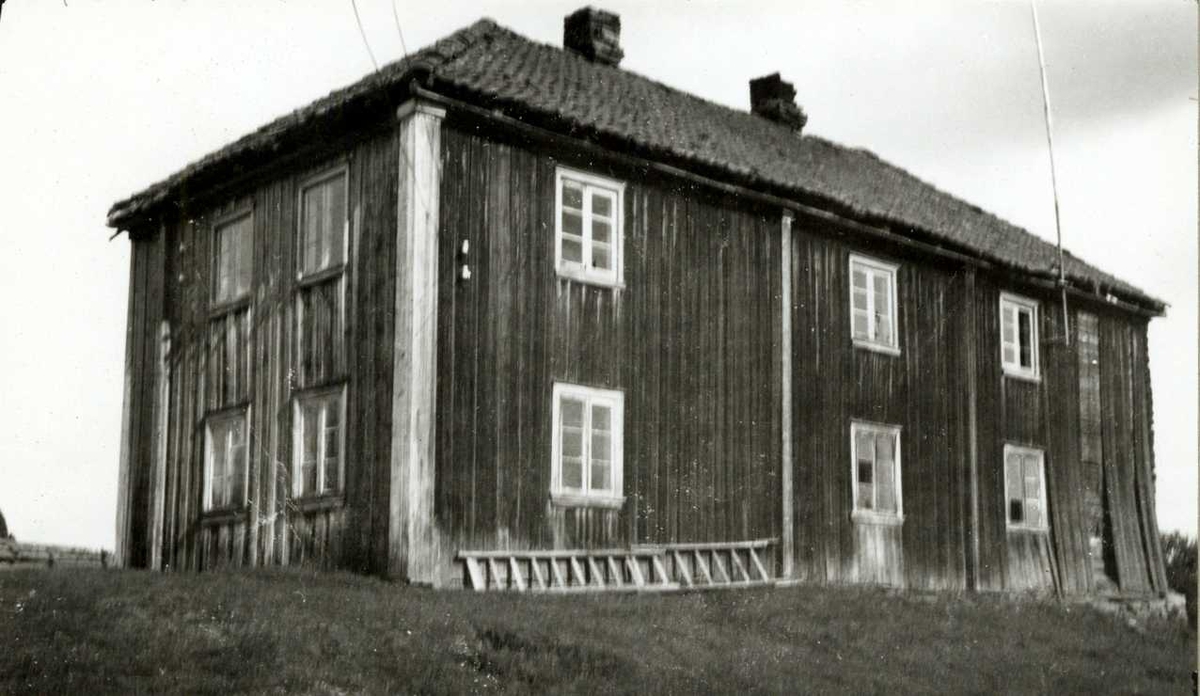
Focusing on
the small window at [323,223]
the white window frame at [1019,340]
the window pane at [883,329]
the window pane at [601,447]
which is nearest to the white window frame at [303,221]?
the small window at [323,223]

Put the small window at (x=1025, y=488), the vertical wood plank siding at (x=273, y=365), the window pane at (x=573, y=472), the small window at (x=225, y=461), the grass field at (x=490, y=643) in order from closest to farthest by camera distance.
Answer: the grass field at (x=490, y=643)
the vertical wood plank siding at (x=273, y=365)
the window pane at (x=573, y=472)
the small window at (x=225, y=461)
the small window at (x=1025, y=488)

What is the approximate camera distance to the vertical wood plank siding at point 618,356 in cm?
1828

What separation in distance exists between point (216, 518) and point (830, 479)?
882cm

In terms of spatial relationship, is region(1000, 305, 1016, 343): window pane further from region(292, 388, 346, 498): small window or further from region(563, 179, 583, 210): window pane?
region(292, 388, 346, 498): small window

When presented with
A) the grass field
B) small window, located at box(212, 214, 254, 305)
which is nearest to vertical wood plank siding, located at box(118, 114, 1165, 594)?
small window, located at box(212, 214, 254, 305)

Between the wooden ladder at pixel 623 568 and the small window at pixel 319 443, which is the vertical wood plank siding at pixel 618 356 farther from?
the small window at pixel 319 443

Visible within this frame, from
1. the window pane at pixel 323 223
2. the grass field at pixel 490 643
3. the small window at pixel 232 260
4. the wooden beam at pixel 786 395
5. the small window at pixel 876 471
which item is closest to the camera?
the grass field at pixel 490 643

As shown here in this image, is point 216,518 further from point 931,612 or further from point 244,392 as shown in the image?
point 931,612

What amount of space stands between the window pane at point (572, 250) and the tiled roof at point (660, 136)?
4.48ft

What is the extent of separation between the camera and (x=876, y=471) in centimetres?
2377

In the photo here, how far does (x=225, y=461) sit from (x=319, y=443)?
2512mm

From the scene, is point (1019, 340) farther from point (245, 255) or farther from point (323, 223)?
point (245, 255)

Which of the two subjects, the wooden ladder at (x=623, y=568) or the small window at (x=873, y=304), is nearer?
the wooden ladder at (x=623, y=568)

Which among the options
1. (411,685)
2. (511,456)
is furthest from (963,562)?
(411,685)
